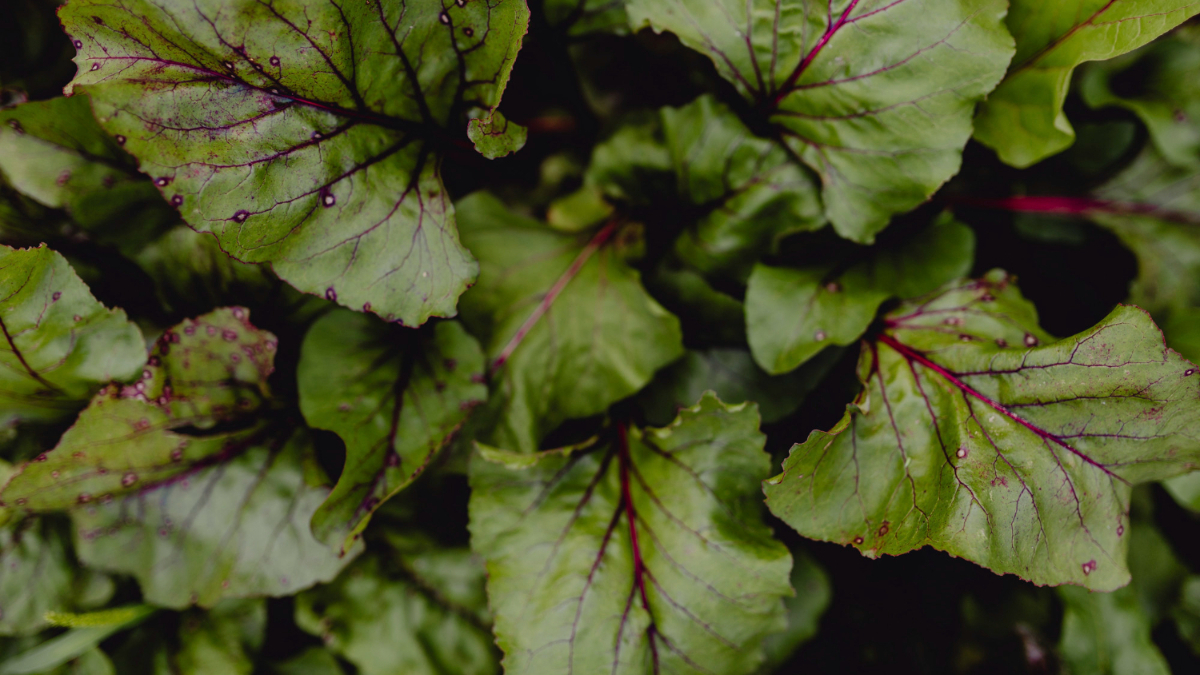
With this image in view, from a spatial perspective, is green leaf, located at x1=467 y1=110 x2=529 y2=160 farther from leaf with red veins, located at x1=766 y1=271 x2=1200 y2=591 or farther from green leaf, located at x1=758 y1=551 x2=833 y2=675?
green leaf, located at x1=758 y1=551 x2=833 y2=675

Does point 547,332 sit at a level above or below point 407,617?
above

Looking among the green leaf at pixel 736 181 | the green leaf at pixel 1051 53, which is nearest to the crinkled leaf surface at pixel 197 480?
the green leaf at pixel 736 181

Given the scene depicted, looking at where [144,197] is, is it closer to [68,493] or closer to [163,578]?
[68,493]

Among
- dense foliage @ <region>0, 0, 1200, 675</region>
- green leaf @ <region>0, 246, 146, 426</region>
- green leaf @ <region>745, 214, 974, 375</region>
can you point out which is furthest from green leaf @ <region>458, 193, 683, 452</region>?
green leaf @ <region>0, 246, 146, 426</region>

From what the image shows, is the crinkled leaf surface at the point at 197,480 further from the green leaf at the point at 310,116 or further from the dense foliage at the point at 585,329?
the green leaf at the point at 310,116

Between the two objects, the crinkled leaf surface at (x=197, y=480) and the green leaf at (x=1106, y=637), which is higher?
the crinkled leaf surface at (x=197, y=480)

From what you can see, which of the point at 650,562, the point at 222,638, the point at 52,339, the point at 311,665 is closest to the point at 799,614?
the point at 650,562

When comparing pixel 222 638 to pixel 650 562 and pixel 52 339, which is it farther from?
pixel 650 562
